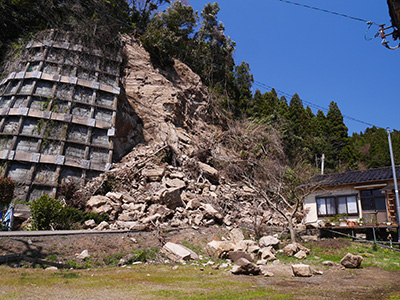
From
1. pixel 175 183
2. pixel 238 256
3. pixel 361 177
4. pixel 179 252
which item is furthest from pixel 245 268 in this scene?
pixel 361 177

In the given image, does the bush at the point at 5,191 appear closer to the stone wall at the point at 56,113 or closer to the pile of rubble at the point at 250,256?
the stone wall at the point at 56,113

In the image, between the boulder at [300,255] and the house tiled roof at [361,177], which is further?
the house tiled roof at [361,177]

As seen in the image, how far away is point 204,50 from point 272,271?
23.7 m

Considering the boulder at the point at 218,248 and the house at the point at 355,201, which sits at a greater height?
the house at the point at 355,201

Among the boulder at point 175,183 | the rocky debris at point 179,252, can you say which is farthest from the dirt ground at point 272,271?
the boulder at point 175,183

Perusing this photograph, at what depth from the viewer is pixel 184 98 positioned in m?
22.0

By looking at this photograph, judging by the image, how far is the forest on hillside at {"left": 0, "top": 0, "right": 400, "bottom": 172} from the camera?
18562 mm

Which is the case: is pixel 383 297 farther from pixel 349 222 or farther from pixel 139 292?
pixel 349 222

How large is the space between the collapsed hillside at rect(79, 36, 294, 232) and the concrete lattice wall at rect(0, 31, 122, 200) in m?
1.90

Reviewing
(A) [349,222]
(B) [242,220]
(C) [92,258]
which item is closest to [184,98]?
(B) [242,220]

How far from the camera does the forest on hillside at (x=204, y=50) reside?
731 inches

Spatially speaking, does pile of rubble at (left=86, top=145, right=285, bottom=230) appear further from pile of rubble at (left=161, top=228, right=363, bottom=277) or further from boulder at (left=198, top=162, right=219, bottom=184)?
pile of rubble at (left=161, top=228, right=363, bottom=277)

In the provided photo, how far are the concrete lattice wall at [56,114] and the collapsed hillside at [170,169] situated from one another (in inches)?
74.8

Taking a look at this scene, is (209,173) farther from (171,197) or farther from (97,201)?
(97,201)
